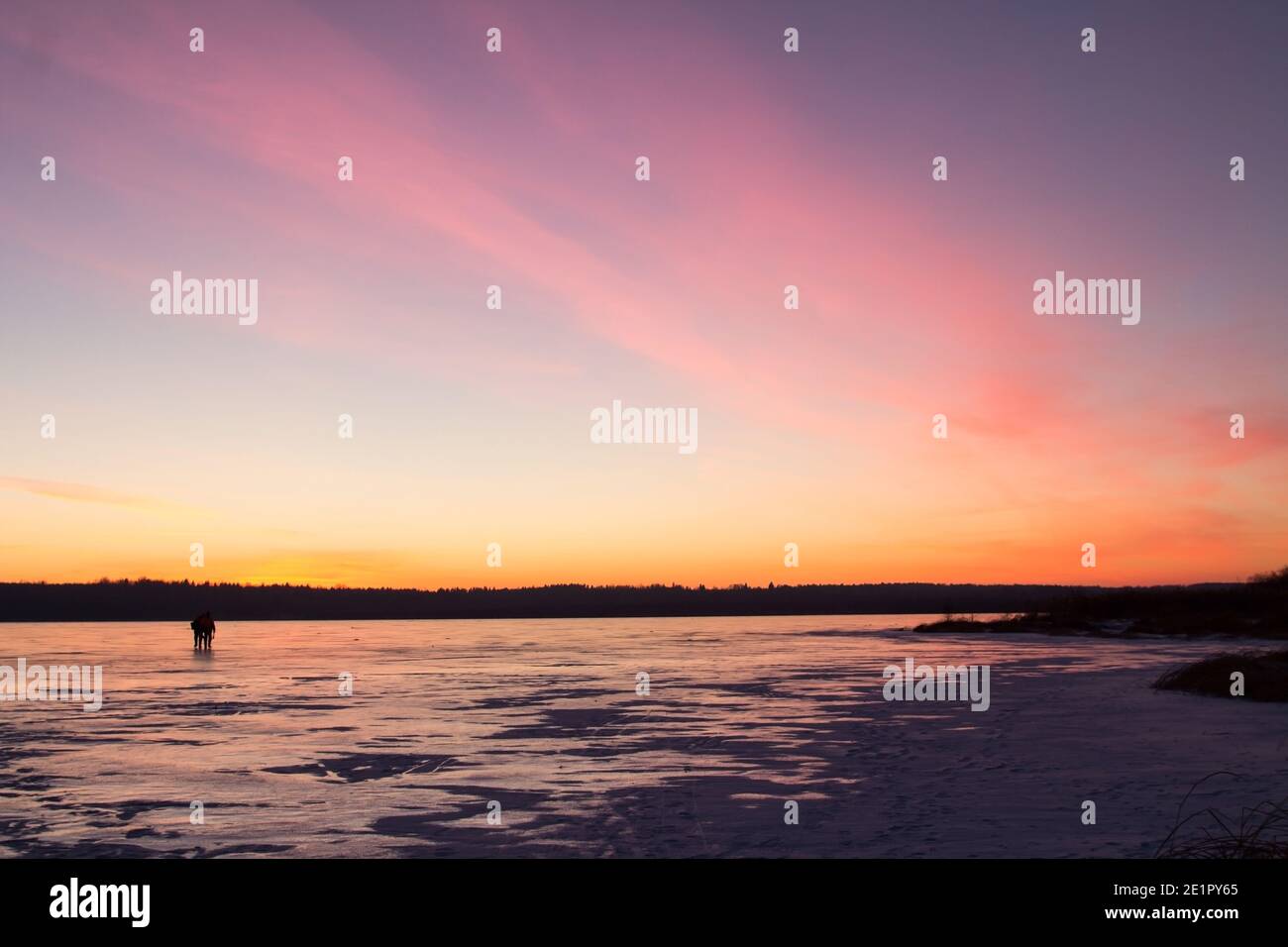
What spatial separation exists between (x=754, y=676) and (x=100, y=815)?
2334 cm

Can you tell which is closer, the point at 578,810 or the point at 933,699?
the point at 578,810

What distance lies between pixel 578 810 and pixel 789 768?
4.08 metres

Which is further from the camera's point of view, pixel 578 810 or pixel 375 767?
pixel 375 767
